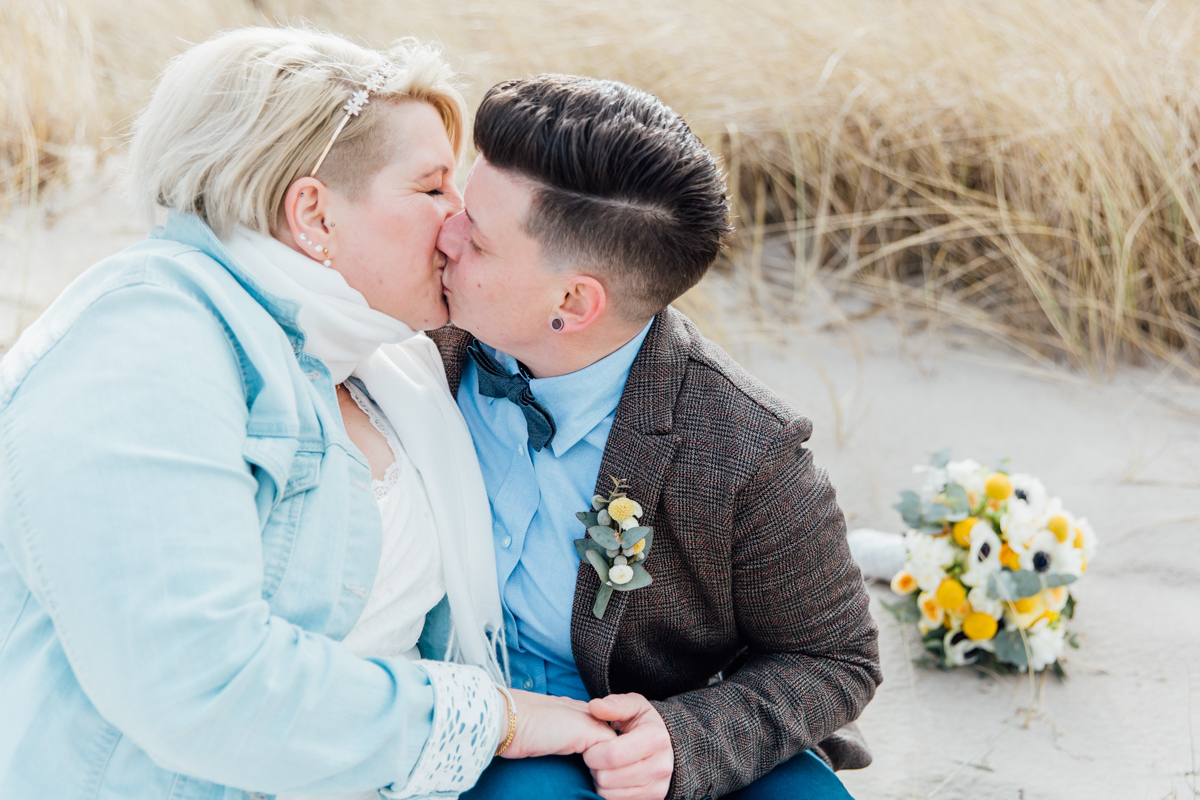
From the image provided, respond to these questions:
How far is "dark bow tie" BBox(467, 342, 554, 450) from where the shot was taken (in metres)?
1.96

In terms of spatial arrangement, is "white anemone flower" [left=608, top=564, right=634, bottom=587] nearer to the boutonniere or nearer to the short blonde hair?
the boutonniere

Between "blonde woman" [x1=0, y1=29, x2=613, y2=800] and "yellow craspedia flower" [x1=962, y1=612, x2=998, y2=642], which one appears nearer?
"blonde woman" [x1=0, y1=29, x2=613, y2=800]

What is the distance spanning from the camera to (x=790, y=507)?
1.84 meters

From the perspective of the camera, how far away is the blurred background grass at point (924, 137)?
406 cm

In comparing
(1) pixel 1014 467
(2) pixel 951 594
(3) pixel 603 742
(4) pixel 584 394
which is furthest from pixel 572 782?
(1) pixel 1014 467

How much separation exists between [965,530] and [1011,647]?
1.20 ft

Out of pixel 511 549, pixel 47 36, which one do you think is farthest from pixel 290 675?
pixel 47 36

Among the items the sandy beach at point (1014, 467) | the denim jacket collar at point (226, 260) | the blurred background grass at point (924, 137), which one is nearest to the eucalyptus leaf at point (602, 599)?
the denim jacket collar at point (226, 260)

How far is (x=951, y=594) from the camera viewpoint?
2787mm

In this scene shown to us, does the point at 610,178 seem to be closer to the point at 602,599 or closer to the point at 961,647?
the point at 602,599

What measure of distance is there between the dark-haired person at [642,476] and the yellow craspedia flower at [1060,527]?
103 cm

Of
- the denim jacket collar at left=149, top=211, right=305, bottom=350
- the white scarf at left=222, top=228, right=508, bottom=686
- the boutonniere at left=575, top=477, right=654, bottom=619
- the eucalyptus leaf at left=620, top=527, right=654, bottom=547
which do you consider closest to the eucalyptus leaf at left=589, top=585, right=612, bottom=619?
the boutonniere at left=575, top=477, right=654, bottom=619

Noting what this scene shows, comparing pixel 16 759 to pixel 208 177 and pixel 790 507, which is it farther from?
pixel 790 507

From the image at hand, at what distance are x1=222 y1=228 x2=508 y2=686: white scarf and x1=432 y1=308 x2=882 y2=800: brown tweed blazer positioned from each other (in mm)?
194
